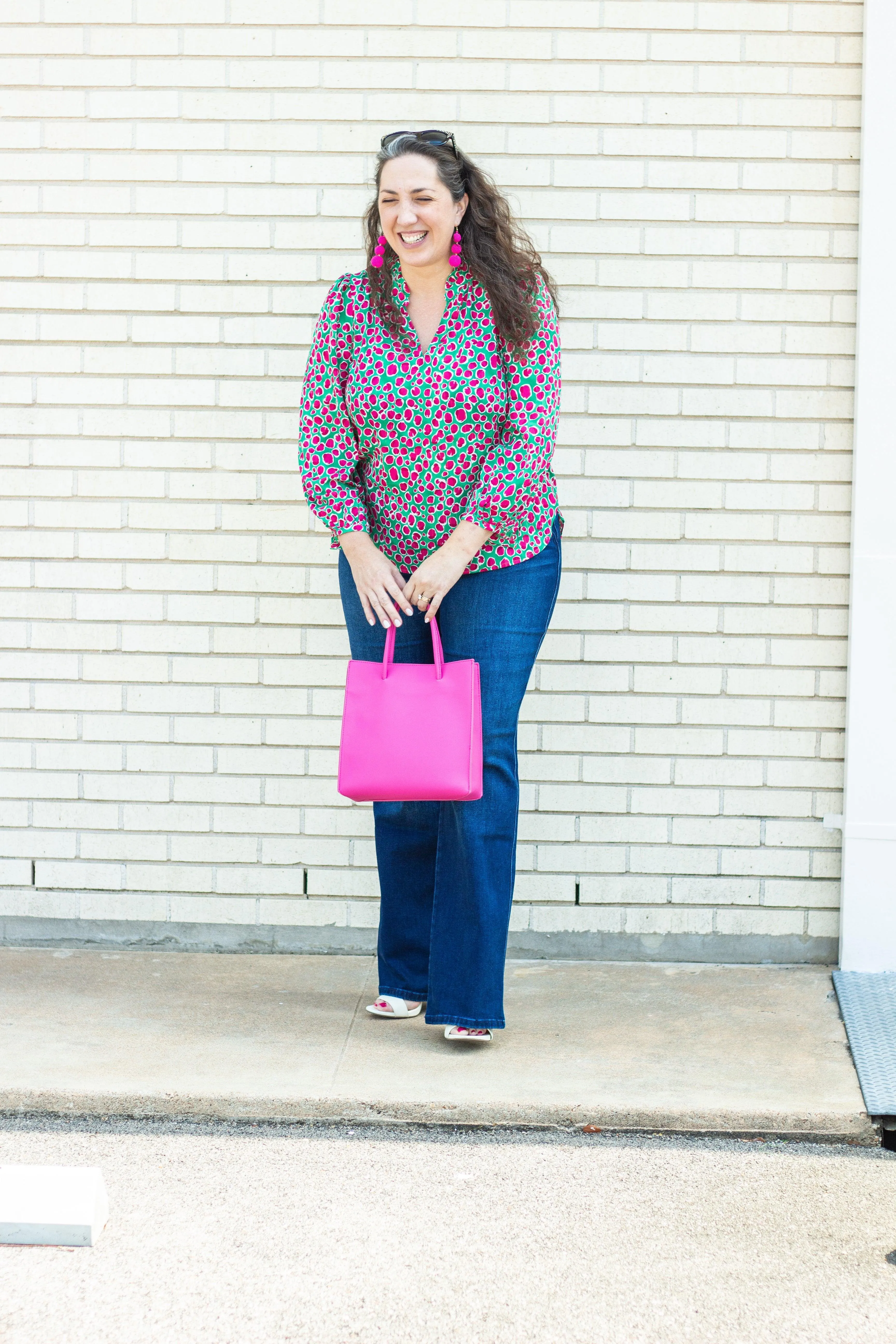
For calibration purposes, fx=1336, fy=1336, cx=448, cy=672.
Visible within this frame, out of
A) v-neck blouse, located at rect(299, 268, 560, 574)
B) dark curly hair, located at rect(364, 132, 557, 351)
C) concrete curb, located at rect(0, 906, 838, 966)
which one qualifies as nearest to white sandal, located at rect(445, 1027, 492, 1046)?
concrete curb, located at rect(0, 906, 838, 966)

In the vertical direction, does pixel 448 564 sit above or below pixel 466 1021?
above

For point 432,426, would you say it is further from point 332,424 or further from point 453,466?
point 332,424

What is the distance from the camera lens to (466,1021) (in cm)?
307

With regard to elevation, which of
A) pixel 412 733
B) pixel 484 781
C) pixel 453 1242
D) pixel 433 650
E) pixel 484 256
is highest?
pixel 484 256

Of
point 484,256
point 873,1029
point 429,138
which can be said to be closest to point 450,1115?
point 873,1029

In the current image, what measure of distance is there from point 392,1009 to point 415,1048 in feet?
0.69

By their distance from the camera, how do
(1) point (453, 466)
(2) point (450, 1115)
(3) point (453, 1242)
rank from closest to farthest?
(3) point (453, 1242), (2) point (450, 1115), (1) point (453, 466)

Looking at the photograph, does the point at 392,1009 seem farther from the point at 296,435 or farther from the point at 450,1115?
the point at 296,435

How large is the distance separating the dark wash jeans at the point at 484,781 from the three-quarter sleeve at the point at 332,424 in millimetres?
193

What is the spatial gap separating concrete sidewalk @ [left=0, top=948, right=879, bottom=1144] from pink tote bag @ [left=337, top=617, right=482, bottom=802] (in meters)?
0.64

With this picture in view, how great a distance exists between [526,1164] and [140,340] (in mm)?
2444

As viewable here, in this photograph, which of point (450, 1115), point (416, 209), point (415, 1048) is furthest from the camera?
point (415, 1048)

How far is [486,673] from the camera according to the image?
3.04m

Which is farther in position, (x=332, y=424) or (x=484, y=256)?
(x=332, y=424)
